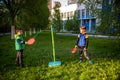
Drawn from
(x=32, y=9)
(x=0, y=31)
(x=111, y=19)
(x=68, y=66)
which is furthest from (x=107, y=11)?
(x=0, y=31)

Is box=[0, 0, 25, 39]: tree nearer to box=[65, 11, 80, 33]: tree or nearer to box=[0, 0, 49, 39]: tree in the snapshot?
box=[0, 0, 49, 39]: tree

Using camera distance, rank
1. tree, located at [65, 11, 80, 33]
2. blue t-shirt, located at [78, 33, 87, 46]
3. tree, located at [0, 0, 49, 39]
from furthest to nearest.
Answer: tree, located at [65, 11, 80, 33] → tree, located at [0, 0, 49, 39] → blue t-shirt, located at [78, 33, 87, 46]

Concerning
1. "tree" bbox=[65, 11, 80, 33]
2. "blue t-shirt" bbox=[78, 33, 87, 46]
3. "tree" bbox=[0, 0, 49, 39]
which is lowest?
"tree" bbox=[65, 11, 80, 33]

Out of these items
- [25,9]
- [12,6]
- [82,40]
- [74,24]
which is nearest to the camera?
[82,40]

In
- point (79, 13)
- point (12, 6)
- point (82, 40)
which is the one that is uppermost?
point (12, 6)

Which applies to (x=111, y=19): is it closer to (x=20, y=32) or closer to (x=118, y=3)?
(x=118, y=3)

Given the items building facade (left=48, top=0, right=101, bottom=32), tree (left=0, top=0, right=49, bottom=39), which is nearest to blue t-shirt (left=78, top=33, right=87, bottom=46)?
tree (left=0, top=0, right=49, bottom=39)

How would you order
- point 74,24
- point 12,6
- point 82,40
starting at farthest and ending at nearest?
point 74,24 → point 12,6 → point 82,40

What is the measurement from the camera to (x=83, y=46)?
11.5 metres

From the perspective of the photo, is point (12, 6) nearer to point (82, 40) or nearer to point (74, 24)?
point (82, 40)

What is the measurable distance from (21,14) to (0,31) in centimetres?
2077

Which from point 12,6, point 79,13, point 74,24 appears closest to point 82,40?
point 12,6

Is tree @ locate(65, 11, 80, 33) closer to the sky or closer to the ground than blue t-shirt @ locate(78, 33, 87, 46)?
closer to the ground

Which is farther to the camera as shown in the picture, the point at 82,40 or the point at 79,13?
the point at 79,13
